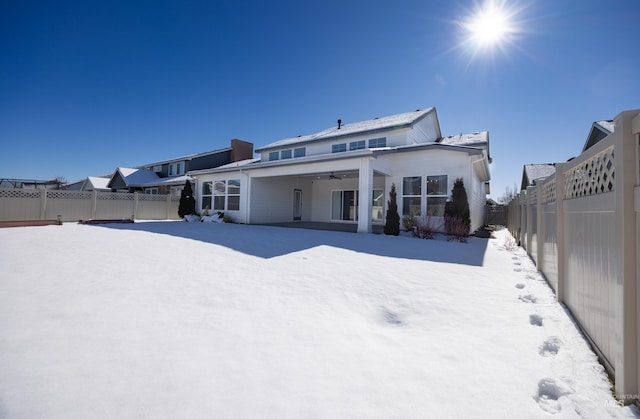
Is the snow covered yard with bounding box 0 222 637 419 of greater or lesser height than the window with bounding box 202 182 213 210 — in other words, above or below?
below

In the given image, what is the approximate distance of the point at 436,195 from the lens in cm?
1102

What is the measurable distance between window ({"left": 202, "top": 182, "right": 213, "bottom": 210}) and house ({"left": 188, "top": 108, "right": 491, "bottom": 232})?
0.21 feet

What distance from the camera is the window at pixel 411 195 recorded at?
1144 centimetres

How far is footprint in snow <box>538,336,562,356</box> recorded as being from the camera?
7.07 feet

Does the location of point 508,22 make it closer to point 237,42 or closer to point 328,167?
point 328,167

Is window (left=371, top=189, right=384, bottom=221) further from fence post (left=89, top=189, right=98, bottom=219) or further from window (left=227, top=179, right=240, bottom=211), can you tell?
fence post (left=89, top=189, right=98, bottom=219)

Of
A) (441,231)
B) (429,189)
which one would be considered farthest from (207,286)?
(429,189)

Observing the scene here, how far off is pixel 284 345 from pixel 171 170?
2759 cm

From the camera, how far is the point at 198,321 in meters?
2.60

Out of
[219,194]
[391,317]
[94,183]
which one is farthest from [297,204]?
[94,183]

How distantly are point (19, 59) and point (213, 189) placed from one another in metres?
9.20

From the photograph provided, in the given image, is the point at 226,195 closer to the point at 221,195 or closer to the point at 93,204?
the point at 221,195

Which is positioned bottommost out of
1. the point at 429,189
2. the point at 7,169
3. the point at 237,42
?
the point at 429,189

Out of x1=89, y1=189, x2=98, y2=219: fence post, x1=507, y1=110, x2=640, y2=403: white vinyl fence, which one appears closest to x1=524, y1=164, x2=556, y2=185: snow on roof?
x1=507, y1=110, x2=640, y2=403: white vinyl fence
